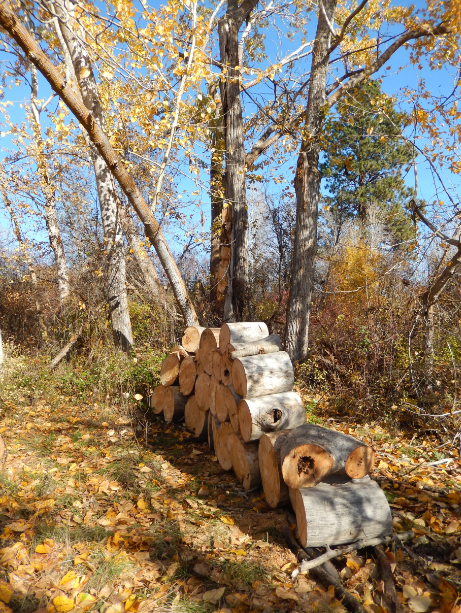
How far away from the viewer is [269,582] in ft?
9.04

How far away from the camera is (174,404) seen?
575 centimetres

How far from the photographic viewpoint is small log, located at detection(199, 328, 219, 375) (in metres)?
5.11

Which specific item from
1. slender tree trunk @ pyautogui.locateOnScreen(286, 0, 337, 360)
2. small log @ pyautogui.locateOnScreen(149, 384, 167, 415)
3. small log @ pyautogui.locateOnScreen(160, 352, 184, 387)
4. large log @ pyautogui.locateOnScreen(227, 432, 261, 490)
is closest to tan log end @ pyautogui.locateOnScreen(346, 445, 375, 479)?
large log @ pyautogui.locateOnScreen(227, 432, 261, 490)

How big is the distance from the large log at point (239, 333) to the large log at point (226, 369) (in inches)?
4.2

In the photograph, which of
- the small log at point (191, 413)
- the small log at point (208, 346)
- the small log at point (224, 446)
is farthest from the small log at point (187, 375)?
the small log at point (224, 446)

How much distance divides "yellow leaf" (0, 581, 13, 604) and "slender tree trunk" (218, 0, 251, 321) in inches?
236

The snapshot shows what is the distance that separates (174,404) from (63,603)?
3.38 meters

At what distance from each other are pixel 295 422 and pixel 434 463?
1.74m

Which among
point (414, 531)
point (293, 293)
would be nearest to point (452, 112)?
point (293, 293)

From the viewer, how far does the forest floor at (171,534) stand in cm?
255

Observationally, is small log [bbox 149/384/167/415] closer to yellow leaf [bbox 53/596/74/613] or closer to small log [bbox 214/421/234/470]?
small log [bbox 214/421/234/470]

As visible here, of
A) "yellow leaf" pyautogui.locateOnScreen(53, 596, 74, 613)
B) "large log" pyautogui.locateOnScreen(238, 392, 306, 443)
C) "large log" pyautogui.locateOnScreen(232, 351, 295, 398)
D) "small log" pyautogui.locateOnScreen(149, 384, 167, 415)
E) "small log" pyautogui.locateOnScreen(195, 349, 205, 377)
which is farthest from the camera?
"small log" pyautogui.locateOnScreen(149, 384, 167, 415)

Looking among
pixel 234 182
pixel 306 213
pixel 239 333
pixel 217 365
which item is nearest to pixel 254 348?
pixel 239 333

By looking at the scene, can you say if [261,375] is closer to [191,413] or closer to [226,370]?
[226,370]
